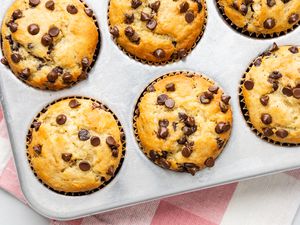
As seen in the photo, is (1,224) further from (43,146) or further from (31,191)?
(43,146)

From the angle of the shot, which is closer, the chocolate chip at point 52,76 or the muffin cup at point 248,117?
the chocolate chip at point 52,76

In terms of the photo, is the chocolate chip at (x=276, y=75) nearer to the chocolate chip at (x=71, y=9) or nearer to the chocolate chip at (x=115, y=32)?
the chocolate chip at (x=115, y=32)

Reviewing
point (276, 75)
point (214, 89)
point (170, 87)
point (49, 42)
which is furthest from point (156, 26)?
point (276, 75)

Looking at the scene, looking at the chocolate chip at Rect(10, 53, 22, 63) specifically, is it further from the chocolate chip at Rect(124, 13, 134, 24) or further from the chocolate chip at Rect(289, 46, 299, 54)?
the chocolate chip at Rect(289, 46, 299, 54)

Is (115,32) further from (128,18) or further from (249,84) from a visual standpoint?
(249,84)

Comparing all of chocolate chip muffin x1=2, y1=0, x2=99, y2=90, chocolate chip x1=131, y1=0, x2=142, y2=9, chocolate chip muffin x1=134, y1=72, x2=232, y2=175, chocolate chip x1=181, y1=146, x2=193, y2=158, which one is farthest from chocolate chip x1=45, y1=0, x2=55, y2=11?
chocolate chip x1=181, y1=146, x2=193, y2=158

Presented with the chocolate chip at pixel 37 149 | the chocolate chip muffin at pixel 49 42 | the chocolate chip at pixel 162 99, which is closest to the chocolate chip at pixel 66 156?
the chocolate chip at pixel 37 149
